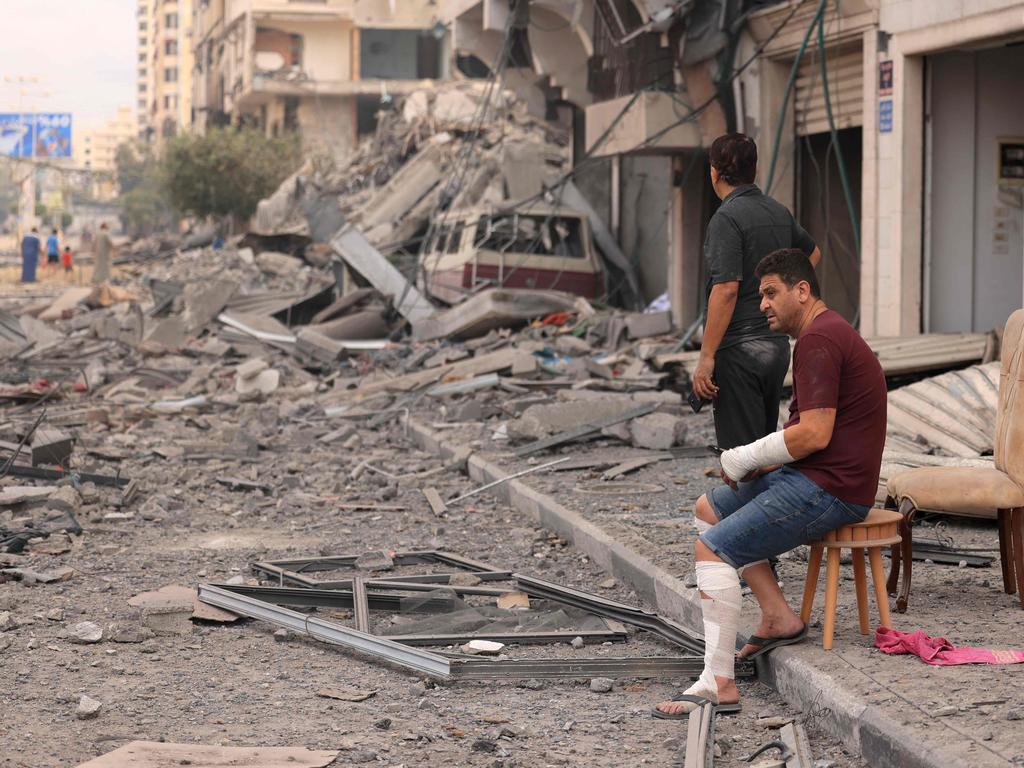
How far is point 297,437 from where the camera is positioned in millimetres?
13500

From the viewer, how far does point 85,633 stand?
6.20m

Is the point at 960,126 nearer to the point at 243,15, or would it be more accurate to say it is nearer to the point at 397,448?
the point at 397,448

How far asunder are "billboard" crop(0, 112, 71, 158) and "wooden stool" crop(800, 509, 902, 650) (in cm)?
9234

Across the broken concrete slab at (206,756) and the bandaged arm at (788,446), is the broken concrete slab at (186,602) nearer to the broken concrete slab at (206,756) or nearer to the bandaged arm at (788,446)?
the broken concrete slab at (206,756)

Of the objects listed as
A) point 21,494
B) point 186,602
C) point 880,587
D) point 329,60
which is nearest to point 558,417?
point 21,494

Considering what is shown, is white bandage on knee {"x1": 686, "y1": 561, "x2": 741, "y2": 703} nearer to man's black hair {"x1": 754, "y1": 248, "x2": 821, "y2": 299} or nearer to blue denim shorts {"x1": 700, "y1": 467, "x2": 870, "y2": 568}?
blue denim shorts {"x1": 700, "y1": 467, "x2": 870, "y2": 568}

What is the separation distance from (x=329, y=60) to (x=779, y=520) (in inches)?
2535

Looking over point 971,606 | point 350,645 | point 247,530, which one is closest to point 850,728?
point 971,606

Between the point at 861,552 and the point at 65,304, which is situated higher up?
the point at 65,304

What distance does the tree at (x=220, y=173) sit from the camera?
53.0 m

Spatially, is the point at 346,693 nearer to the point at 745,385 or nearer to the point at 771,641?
the point at 771,641

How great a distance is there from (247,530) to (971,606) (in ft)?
16.6

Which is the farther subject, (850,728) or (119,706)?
(119,706)

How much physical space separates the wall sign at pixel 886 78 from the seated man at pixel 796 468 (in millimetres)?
8793
